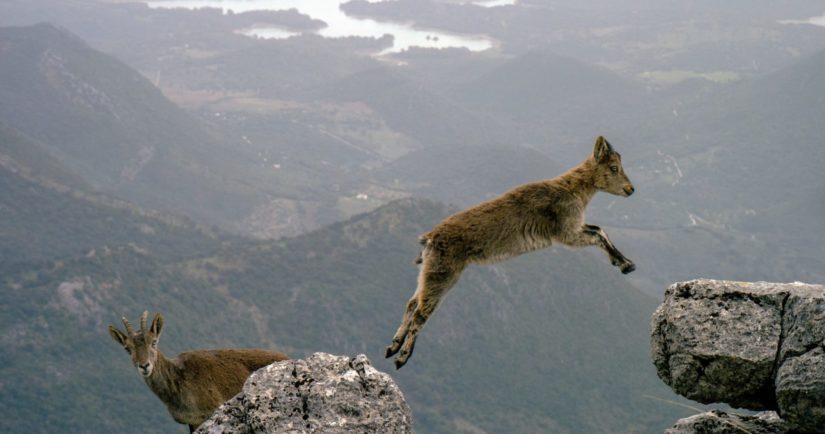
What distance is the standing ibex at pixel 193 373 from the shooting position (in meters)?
18.4

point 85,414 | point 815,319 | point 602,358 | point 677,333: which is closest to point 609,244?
point 677,333

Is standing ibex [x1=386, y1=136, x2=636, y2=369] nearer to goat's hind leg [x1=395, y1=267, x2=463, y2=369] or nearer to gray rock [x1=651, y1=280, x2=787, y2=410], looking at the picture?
goat's hind leg [x1=395, y1=267, x2=463, y2=369]

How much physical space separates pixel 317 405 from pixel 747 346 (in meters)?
6.25

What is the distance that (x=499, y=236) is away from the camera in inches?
634

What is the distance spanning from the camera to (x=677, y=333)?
47.5 ft

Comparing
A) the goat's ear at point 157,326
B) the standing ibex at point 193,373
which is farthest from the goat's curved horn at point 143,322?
the goat's ear at point 157,326

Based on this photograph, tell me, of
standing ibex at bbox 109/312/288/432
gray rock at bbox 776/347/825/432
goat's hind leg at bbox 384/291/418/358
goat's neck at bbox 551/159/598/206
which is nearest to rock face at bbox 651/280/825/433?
gray rock at bbox 776/347/825/432

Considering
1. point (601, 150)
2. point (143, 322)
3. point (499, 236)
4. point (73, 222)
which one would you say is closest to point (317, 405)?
point (499, 236)

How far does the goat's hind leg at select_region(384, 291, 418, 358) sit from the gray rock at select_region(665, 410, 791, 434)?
14.1 ft

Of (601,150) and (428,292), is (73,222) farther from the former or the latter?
(428,292)

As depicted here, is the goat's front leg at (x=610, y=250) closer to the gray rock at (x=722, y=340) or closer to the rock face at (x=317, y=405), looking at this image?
the gray rock at (x=722, y=340)

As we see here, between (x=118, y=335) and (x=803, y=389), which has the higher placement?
(x=803, y=389)

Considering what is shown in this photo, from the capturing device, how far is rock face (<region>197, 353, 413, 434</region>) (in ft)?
41.8

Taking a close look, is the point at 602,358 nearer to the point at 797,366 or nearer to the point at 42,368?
the point at 42,368
